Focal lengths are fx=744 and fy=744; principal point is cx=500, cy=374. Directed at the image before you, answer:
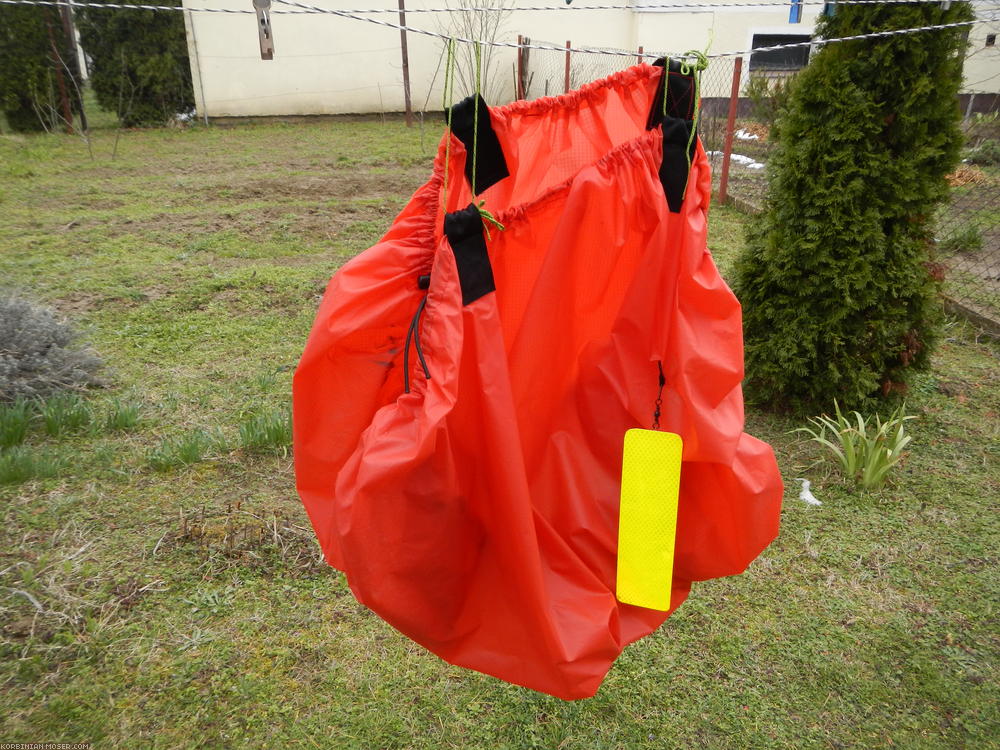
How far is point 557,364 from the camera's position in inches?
56.2

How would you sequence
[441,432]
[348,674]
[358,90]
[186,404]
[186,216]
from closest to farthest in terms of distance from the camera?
1. [441,432]
2. [348,674]
3. [186,404]
4. [186,216]
5. [358,90]

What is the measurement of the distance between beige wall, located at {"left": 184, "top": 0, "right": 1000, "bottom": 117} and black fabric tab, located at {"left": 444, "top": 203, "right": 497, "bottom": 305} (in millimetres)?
12508

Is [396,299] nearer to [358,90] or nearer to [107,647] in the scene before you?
[107,647]

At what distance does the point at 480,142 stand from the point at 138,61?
1333cm

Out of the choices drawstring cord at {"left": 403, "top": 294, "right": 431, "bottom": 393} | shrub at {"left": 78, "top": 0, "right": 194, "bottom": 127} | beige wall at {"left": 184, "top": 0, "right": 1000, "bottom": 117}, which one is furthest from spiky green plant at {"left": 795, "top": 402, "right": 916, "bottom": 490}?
shrub at {"left": 78, "top": 0, "right": 194, "bottom": 127}

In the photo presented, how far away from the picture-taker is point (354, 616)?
2381mm

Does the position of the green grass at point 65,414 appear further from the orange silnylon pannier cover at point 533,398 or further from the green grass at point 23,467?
the orange silnylon pannier cover at point 533,398

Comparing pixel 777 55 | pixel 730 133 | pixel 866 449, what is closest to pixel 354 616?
pixel 866 449

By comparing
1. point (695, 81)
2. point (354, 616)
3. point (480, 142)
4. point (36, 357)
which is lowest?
point (354, 616)

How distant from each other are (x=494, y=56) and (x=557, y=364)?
14.1m

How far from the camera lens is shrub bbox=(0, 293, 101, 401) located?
134 inches

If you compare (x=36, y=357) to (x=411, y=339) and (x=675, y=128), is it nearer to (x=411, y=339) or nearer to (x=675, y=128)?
(x=411, y=339)

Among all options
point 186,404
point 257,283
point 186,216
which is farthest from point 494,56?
point 186,404

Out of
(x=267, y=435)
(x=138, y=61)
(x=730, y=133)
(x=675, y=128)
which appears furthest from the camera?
(x=138, y=61)
